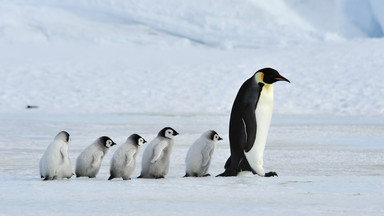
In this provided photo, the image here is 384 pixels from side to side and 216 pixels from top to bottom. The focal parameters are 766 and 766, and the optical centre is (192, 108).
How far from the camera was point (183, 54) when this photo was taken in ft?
57.2

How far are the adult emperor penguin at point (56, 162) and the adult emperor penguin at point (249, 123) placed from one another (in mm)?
958

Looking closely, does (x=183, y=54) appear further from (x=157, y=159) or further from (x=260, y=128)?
(x=157, y=159)

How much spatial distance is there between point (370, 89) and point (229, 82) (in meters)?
2.72

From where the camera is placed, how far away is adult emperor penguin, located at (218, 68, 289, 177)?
180 inches

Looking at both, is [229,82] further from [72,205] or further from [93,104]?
[72,205]

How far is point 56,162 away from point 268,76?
1.33 metres

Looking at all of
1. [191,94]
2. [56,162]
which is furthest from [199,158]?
[191,94]

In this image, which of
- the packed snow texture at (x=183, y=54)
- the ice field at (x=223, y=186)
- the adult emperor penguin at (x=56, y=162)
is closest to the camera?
the ice field at (x=223, y=186)

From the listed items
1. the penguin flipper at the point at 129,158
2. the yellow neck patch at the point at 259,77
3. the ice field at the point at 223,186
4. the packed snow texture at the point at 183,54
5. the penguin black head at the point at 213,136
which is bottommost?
the ice field at the point at 223,186

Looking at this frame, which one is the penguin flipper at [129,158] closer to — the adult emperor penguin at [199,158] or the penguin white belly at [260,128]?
the adult emperor penguin at [199,158]

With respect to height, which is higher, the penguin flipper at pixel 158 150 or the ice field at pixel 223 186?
the penguin flipper at pixel 158 150

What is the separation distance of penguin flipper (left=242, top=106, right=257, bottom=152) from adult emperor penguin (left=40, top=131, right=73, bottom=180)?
1.07 metres

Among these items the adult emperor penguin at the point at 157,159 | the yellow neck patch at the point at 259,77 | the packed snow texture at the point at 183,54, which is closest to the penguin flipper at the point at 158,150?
the adult emperor penguin at the point at 157,159

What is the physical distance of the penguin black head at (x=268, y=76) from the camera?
14.8ft
